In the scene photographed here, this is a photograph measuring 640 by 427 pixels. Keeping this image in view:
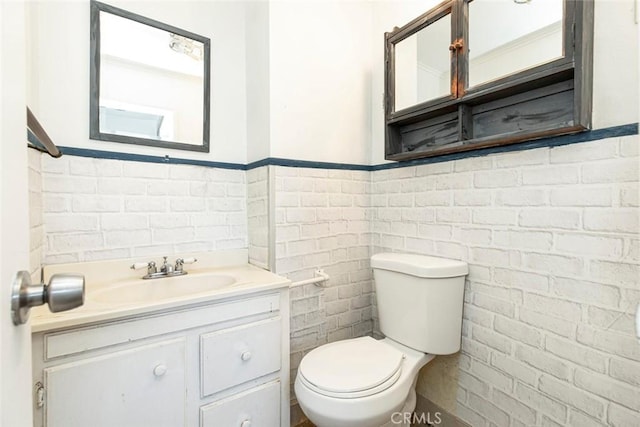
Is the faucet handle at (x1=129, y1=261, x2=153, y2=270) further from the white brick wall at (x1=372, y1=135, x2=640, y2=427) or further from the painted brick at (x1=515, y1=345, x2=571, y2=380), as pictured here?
the painted brick at (x1=515, y1=345, x2=571, y2=380)

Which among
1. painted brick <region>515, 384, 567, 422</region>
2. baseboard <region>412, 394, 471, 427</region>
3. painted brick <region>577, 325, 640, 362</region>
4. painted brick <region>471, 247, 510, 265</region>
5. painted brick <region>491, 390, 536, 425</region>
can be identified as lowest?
baseboard <region>412, 394, 471, 427</region>

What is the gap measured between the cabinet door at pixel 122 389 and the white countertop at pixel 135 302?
13 centimetres

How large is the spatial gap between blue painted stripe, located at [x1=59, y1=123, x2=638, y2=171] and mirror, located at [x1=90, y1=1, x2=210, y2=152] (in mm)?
67

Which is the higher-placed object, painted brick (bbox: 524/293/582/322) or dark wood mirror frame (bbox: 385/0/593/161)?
dark wood mirror frame (bbox: 385/0/593/161)

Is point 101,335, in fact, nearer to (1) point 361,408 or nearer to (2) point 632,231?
(1) point 361,408

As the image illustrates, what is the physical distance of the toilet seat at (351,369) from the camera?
3.35 feet

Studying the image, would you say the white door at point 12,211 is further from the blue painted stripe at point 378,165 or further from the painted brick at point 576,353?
the painted brick at point 576,353

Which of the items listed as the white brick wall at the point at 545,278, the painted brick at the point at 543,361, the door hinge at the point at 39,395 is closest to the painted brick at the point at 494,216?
the white brick wall at the point at 545,278

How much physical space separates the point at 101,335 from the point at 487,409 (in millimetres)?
1449

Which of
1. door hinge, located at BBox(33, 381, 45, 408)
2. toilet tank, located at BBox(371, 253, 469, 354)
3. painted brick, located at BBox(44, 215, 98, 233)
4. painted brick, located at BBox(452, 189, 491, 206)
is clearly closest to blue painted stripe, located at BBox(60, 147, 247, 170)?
painted brick, located at BBox(44, 215, 98, 233)

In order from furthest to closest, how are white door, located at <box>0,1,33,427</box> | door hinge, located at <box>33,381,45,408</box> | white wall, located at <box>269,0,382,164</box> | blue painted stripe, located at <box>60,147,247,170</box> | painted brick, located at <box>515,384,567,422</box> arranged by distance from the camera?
1. white wall, located at <box>269,0,382,164</box>
2. blue painted stripe, located at <box>60,147,247,170</box>
3. painted brick, located at <box>515,384,567,422</box>
4. door hinge, located at <box>33,381,45,408</box>
5. white door, located at <box>0,1,33,427</box>

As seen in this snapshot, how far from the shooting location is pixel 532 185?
109 cm

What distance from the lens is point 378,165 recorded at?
1.75m

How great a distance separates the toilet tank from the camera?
4.06 feet
